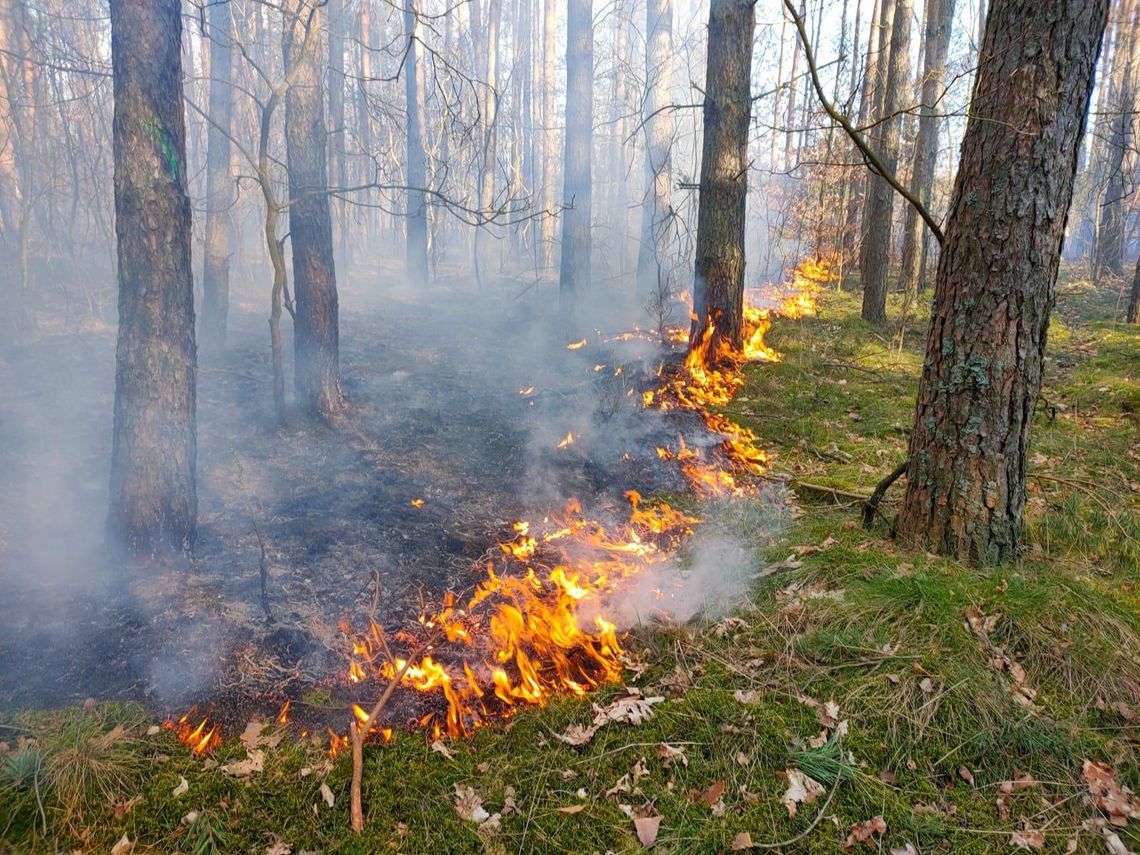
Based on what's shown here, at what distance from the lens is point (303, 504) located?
20.5ft

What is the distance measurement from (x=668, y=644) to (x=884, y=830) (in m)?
1.55

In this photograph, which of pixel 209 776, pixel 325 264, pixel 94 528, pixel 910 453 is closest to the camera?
pixel 209 776

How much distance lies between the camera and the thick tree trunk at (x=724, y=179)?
8.48 m

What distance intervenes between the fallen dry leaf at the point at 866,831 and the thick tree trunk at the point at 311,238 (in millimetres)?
7094

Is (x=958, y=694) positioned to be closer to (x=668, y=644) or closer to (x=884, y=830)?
(x=884, y=830)

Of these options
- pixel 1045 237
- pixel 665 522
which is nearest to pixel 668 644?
pixel 665 522

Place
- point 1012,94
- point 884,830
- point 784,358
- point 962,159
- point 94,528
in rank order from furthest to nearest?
1. point 784,358
2. point 94,528
3. point 962,159
4. point 1012,94
5. point 884,830

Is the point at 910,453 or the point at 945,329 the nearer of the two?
the point at 945,329

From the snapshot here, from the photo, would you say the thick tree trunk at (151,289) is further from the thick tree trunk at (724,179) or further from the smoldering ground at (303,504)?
the thick tree trunk at (724,179)

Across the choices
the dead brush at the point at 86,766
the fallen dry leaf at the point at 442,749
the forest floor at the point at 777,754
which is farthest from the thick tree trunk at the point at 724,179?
the dead brush at the point at 86,766

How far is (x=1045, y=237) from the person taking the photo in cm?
375

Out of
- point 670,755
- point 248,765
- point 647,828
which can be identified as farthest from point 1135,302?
point 248,765

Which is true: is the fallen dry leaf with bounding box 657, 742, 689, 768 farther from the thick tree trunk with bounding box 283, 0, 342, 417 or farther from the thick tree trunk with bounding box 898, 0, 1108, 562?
the thick tree trunk with bounding box 283, 0, 342, 417

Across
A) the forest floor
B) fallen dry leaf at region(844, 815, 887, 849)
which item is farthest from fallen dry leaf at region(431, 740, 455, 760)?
fallen dry leaf at region(844, 815, 887, 849)
